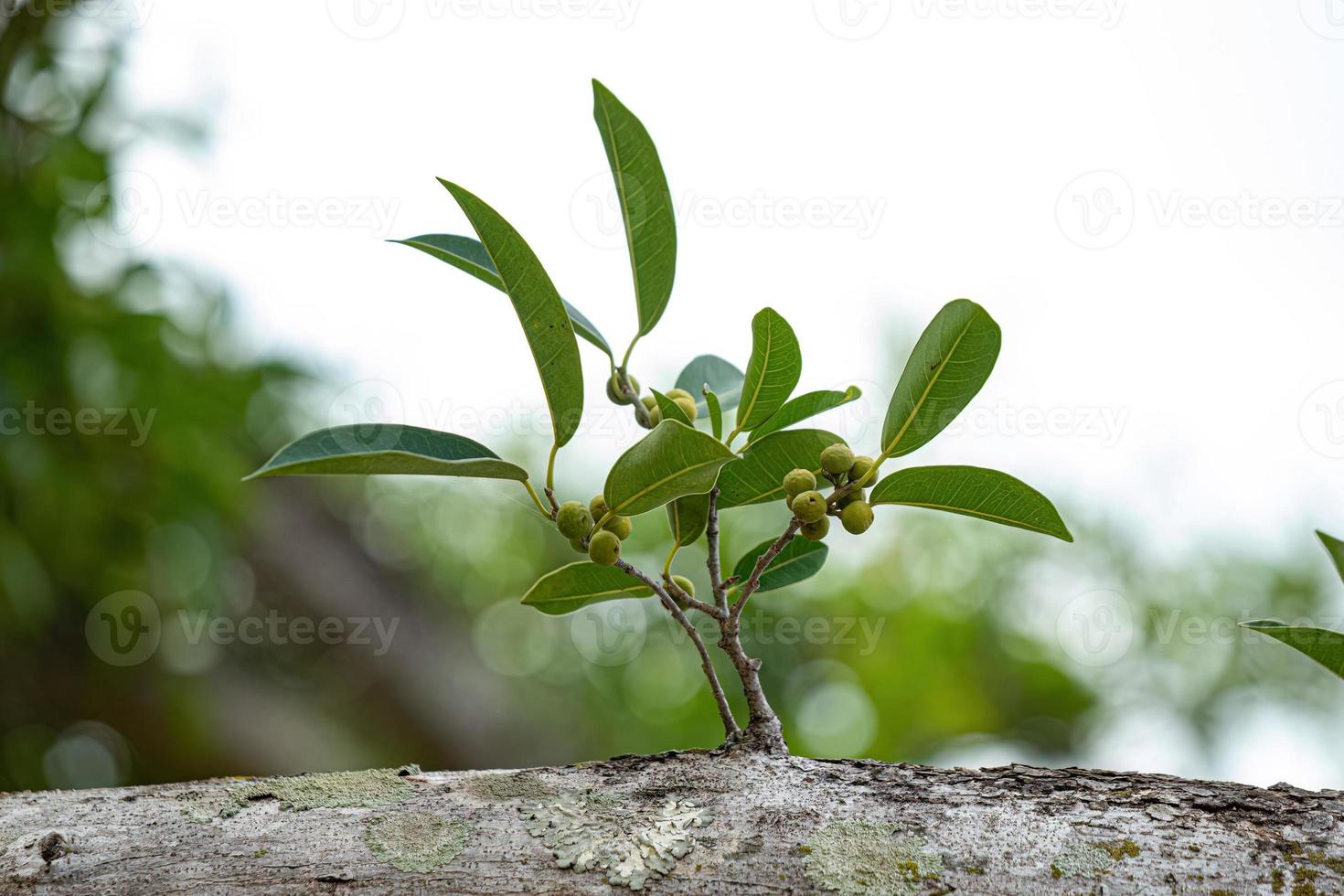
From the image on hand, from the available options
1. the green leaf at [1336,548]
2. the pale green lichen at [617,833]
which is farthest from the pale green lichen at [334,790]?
the green leaf at [1336,548]

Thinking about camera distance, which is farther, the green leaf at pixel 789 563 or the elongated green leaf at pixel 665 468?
the green leaf at pixel 789 563

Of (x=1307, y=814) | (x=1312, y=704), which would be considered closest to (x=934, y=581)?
(x=1312, y=704)

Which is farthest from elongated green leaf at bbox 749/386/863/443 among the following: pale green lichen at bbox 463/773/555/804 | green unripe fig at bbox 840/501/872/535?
pale green lichen at bbox 463/773/555/804

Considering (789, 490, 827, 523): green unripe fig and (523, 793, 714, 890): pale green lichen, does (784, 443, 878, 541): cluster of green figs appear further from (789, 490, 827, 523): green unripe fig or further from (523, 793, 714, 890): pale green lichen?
(523, 793, 714, 890): pale green lichen

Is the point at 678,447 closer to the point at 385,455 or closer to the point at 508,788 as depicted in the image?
the point at 385,455

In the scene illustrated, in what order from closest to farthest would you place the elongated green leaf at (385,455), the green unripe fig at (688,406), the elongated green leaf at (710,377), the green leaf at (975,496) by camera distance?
the elongated green leaf at (385,455) < the green leaf at (975,496) < the green unripe fig at (688,406) < the elongated green leaf at (710,377)

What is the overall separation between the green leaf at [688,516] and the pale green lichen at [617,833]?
0.22m

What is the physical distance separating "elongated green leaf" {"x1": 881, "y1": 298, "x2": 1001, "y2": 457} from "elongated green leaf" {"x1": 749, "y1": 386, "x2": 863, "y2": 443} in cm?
9

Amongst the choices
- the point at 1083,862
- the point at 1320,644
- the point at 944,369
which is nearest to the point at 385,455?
the point at 944,369

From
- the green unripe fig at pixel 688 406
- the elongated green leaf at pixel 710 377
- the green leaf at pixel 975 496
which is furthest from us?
the elongated green leaf at pixel 710 377

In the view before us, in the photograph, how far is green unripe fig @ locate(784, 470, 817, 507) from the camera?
69 centimetres

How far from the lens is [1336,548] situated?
2.58 feet

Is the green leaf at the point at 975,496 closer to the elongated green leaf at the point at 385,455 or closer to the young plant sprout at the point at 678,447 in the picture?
the young plant sprout at the point at 678,447

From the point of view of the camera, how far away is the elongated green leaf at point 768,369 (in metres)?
0.72
